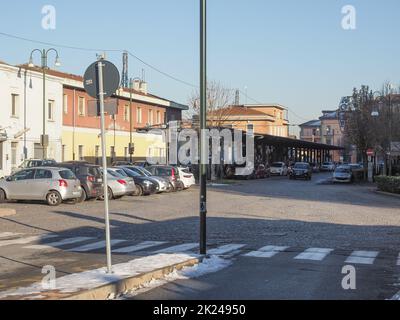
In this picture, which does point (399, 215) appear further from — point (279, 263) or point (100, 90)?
point (100, 90)

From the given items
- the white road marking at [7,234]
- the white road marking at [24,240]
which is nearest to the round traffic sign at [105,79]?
the white road marking at [24,240]

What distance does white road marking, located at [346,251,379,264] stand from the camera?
1155 cm

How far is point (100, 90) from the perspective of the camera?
339 inches

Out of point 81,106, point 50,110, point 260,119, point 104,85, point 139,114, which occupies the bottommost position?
point 104,85

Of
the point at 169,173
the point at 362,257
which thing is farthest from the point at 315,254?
the point at 169,173

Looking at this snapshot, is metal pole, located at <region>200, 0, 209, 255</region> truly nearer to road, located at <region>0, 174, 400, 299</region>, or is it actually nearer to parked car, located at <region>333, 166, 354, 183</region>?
road, located at <region>0, 174, 400, 299</region>

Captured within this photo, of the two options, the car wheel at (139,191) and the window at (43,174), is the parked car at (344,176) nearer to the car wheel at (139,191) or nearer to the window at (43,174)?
the car wheel at (139,191)

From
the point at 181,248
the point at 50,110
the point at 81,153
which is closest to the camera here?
the point at 181,248

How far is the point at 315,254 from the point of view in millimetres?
12398

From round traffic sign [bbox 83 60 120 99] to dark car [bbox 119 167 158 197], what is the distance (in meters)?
21.9

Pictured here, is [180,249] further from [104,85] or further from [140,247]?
[104,85]

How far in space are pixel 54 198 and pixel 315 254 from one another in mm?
13857

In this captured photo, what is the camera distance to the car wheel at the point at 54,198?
77.4ft
